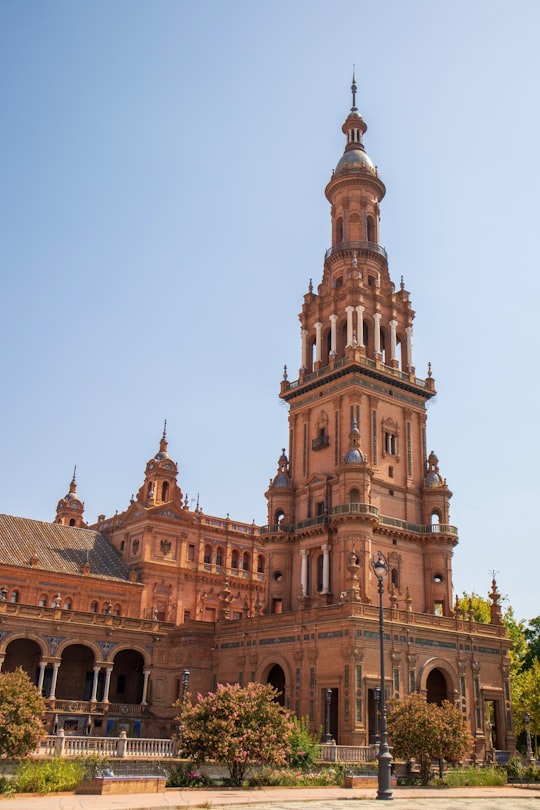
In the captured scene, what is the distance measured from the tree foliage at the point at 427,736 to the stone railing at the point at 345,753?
350 cm

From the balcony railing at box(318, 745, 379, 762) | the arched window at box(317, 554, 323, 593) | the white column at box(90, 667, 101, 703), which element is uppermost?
the arched window at box(317, 554, 323, 593)

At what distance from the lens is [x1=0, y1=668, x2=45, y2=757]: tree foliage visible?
2683cm

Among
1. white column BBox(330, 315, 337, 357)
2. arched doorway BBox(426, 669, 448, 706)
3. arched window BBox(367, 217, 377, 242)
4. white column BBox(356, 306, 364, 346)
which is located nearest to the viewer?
arched doorway BBox(426, 669, 448, 706)

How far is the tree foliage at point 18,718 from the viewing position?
26.8 metres

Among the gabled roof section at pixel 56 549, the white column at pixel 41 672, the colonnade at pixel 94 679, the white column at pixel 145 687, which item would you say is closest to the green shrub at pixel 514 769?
the white column at pixel 145 687

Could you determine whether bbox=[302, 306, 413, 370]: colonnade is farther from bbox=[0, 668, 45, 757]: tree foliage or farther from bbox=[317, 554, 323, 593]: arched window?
bbox=[0, 668, 45, 757]: tree foliage

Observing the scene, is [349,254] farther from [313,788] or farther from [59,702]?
[313,788]

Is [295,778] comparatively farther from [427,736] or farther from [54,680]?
[54,680]

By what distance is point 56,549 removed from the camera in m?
63.9

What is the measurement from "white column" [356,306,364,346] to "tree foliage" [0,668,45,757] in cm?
3745

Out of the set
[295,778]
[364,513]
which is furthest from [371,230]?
[295,778]

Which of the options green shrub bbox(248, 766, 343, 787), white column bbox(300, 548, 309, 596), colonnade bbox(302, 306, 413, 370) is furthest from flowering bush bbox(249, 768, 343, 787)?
colonnade bbox(302, 306, 413, 370)

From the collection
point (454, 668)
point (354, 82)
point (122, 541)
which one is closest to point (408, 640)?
→ point (454, 668)

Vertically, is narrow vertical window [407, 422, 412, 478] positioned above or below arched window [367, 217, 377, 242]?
below
